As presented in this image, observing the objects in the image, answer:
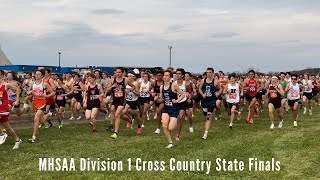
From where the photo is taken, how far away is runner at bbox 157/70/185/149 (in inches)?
482

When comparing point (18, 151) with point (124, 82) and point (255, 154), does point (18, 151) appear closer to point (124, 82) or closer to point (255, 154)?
point (124, 82)

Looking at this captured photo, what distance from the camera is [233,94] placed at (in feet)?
58.4

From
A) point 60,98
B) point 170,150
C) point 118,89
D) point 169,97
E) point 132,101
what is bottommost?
point 170,150

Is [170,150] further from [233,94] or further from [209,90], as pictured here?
[233,94]

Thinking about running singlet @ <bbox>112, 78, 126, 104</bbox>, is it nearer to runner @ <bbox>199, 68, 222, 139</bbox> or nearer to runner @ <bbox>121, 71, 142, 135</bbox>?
runner @ <bbox>121, 71, 142, 135</bbox>

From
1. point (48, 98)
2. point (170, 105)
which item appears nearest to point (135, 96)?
point (48, 98)

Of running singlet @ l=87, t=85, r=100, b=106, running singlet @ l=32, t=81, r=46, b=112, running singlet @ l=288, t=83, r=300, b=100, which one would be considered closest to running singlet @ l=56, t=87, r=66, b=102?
running singlet @ l=87, t=85, r=100, b=106

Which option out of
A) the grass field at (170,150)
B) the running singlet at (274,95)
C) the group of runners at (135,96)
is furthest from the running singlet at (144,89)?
the running singlet at (274,95)

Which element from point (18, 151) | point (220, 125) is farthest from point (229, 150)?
point (220, 125)

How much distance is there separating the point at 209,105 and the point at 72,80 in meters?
8.03

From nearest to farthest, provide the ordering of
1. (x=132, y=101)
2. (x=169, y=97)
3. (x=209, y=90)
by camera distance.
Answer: (x=169, y=97)
(x=209, y=90)
(x=132, y=101)

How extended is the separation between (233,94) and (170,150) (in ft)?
22.4

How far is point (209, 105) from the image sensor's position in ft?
48.3

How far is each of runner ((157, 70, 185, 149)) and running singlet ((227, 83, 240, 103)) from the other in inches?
214
